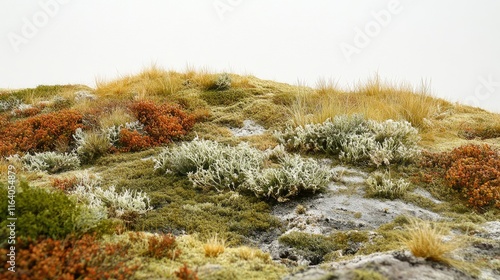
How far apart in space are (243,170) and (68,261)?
4.43 meters

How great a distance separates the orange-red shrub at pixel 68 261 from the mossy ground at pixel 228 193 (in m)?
0.30

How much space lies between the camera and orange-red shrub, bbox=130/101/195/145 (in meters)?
10.3

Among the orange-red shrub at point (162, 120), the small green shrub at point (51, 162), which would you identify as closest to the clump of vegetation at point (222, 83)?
the orange-red shrub at point (162, 120)

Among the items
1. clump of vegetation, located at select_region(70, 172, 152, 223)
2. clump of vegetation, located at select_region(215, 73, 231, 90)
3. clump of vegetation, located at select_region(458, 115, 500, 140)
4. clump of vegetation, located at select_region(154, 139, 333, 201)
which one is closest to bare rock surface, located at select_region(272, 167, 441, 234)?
clump of vegetation, located at select_region(154, 139, 333, 201)

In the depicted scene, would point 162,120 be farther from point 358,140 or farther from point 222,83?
point 358,140

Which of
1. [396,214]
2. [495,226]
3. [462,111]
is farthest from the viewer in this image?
[462,111]

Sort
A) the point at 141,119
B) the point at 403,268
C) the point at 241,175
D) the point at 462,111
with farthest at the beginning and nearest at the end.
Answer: the point at 462,111, the point at 141,119, the point at 241,175, the point at 403,268

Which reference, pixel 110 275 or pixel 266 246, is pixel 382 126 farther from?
pixel 110 275

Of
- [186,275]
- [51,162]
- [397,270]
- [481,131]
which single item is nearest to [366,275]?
[397,270]

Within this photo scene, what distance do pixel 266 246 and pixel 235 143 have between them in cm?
439

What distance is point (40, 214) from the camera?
4004mm

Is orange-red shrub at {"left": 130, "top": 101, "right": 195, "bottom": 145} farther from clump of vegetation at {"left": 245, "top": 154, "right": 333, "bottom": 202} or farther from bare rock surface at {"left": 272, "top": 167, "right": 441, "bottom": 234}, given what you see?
bare rock surface at {"left": 272, "top": 167, "right": 441, "bottom": 234}

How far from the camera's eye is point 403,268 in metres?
3.84

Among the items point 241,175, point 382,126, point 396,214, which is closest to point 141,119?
point 241,175
